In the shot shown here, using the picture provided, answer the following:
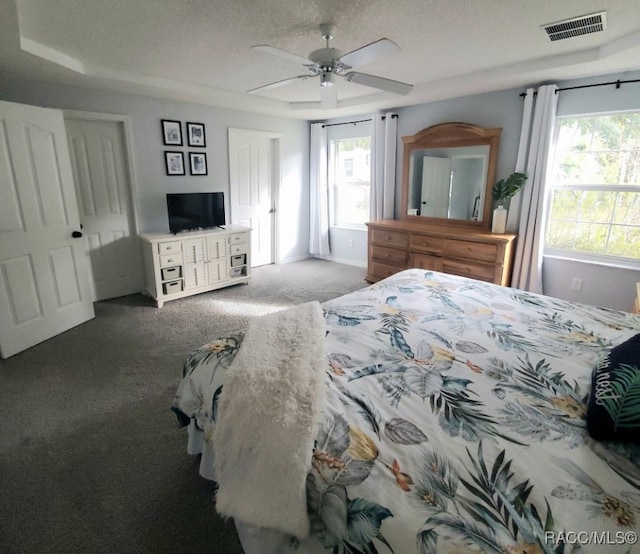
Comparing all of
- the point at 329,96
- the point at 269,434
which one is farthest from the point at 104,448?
the point at 329,96

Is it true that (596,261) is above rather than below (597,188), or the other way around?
below

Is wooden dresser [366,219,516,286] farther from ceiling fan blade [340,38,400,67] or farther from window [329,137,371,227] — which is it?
ceiling fan blade [340,38,400,67]

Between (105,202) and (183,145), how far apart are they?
3.85 ft

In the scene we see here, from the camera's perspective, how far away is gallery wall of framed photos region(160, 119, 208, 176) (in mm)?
4137

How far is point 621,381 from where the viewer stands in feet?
3.43

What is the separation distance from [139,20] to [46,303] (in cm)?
244

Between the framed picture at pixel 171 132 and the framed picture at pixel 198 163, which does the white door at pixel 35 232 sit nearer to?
the framed picture at pixel 171 132

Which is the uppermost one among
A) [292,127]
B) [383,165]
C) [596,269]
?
[292,127]

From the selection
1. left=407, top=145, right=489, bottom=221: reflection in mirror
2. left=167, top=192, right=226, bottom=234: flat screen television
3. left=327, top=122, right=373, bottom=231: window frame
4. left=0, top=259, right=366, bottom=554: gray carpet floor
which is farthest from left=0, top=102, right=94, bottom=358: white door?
left=407, top=145, right=489, bottom=221: reflection in mirror

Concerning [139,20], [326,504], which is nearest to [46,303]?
[139,20]

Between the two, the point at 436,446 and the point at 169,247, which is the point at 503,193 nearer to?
the point at 436,446

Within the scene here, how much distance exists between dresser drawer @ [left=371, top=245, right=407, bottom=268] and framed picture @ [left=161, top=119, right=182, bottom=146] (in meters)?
2.83

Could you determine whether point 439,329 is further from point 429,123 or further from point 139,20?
point 429,123

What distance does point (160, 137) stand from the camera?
161 inches
